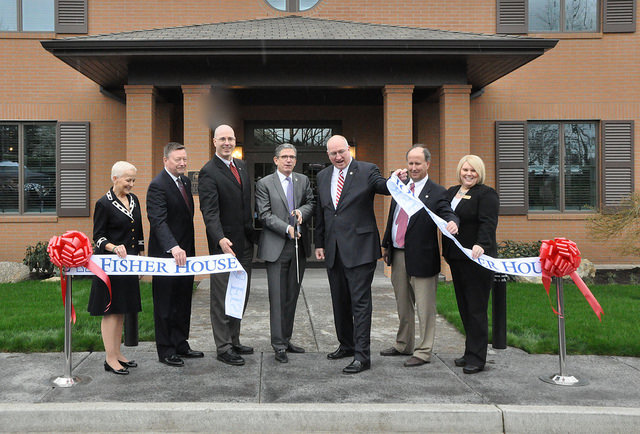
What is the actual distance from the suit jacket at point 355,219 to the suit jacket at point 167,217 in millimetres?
1334

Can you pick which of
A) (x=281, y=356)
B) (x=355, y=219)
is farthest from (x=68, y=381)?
(x=355, y=219)

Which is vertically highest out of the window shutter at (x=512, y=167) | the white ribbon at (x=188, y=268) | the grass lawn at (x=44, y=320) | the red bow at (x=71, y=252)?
the window shutter at (x=512, y=167)

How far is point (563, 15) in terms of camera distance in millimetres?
12180

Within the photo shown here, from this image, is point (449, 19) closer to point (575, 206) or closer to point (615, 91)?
point (615, 91)

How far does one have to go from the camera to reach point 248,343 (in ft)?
20.1

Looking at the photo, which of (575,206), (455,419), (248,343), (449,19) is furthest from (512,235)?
(455,419)

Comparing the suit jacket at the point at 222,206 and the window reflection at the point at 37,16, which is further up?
the window reflection at the point at 37,16

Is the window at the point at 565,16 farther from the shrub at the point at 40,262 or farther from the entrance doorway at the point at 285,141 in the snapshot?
the shrub at the point at 40,262

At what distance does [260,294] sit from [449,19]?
737cm

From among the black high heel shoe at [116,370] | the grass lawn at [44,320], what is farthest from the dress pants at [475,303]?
the grass lawn at [44,320]

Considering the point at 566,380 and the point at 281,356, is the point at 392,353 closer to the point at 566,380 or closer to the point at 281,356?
the point at 281,356

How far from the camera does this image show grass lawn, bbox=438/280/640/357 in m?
5.88

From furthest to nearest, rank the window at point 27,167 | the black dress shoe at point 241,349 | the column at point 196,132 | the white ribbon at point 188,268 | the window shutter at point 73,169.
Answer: the window at point 27,167, the window shutter at point 73,169, the column at point 196,132, the black dress shoe at point 241,349, the white ribbon at point 188,268

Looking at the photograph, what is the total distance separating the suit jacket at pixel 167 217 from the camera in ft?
16.4
